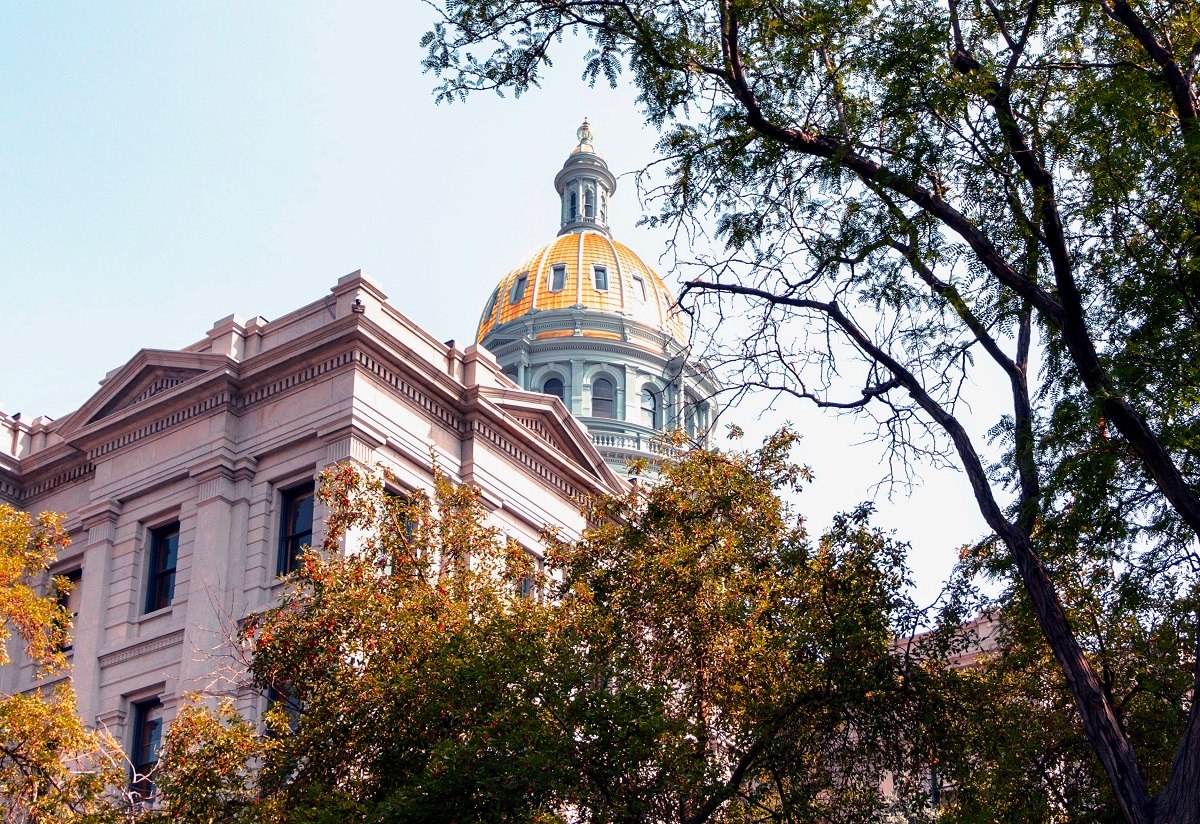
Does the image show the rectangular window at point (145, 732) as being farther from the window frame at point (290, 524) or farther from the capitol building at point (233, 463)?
the window frame at point (290, 524)

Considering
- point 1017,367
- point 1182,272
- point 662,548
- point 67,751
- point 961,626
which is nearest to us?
point 1182,272

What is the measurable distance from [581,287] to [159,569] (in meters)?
45.7

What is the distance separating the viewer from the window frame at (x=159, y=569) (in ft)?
105

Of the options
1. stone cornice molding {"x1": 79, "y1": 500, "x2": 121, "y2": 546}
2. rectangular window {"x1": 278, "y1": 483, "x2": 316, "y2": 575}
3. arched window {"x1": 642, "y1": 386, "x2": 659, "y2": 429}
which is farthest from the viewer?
arched window {"x1": 642, "y1": 386, "x2": 659, "y2": 429}

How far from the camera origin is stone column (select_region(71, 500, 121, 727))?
31641mm

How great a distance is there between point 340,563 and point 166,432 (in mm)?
14436

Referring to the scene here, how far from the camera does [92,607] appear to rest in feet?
107

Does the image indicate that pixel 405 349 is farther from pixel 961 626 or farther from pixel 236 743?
pixel 961 626

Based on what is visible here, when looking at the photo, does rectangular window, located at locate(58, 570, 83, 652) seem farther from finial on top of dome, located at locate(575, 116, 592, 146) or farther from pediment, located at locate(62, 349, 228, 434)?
finial on top of dome, located at locate(575, 116, 592, 146)

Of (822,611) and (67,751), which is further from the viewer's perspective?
(67,751)

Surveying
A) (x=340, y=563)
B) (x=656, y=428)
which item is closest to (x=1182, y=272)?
(x=340, y=563)

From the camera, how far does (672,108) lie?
1575 centimetres

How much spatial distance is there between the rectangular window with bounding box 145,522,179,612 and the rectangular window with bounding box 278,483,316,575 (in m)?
2.53

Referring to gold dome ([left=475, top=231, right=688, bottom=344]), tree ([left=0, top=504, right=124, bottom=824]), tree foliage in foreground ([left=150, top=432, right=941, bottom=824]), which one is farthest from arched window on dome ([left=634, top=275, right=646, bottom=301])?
tree foliage in foreground ([left=150, top=432, right=941, bottom=824])
